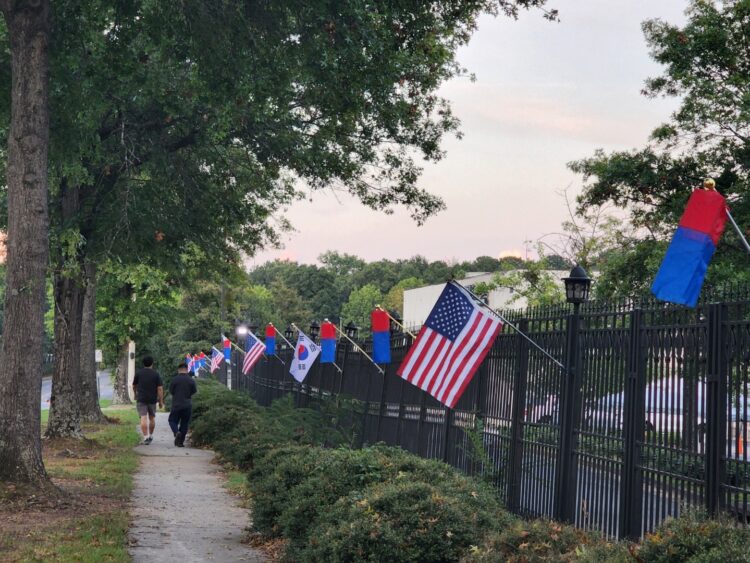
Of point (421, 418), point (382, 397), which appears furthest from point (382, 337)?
point (421, 418)

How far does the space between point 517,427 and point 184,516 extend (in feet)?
13.2

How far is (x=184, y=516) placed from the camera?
40.0 feet

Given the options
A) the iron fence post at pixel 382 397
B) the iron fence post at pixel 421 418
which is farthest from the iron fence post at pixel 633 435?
the iron fence post at pixel 382 397

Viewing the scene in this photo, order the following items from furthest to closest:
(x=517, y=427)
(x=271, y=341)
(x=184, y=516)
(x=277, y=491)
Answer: (x=271, y=341)
(x=184, y=516)
(x=517, y=427)
(x=277, y=491)

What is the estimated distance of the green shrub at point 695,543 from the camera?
4883 millimetres

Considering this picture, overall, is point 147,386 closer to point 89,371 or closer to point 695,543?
point 89,371

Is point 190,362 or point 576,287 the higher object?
point 190,362

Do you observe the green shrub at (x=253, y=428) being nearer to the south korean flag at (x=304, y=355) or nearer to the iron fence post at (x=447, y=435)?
the south korean flag at (x=304, y=355)

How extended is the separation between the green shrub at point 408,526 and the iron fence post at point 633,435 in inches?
43.5

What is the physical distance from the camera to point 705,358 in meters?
7.80

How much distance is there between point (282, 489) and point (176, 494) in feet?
14.9

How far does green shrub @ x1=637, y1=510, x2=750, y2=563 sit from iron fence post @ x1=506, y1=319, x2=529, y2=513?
5858 millimetres

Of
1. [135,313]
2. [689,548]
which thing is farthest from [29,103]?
[135,313]

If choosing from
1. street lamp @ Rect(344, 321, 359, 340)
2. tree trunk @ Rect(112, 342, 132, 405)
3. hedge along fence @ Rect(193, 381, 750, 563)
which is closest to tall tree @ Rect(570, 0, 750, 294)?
street lamp @ Rect(344, 321, 359, 340)
